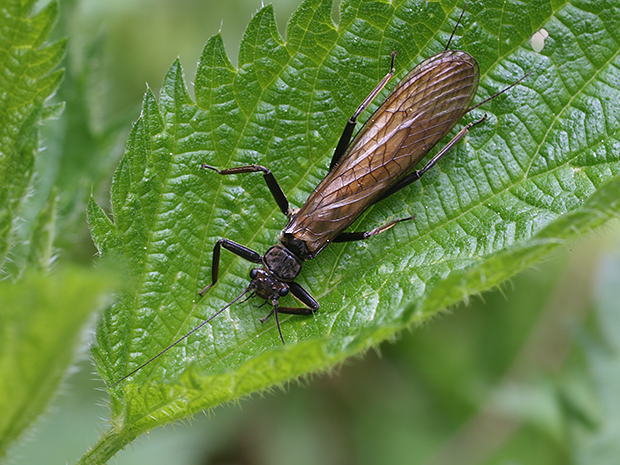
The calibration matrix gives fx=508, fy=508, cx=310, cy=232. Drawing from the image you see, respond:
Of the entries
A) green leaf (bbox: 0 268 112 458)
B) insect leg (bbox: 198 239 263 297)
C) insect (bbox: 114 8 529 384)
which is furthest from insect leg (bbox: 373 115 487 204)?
green leaf (bbox: 0 268 112 458)

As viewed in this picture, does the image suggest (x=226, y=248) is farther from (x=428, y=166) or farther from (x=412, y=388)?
(x=412, y=388)

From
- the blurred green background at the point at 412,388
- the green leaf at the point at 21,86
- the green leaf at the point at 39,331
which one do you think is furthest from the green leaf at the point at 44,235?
the blurred green background at the point at 412,388

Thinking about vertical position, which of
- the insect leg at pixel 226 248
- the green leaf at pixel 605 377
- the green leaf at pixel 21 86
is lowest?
the green leaf at pixel 605 377

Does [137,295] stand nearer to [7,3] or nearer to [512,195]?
[7,3]

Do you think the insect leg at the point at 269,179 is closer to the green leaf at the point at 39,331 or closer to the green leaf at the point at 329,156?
the green leaf at the point at 329,156

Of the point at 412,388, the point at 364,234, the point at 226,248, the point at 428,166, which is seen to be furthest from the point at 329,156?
the point at 412,388

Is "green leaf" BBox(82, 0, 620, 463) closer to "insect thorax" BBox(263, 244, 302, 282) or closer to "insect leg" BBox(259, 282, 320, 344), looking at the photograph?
"insect leg" BBox(259, 282, 320, 344)

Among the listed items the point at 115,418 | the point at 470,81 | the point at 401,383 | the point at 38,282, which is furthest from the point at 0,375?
the point at 401,383
